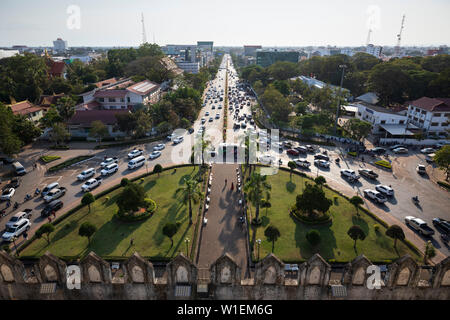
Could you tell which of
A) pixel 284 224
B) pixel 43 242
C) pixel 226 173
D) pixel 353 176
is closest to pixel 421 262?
pixel 284 224

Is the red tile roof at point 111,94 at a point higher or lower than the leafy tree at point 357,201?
higher

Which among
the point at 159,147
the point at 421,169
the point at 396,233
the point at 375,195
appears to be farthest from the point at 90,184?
the point at 421,169

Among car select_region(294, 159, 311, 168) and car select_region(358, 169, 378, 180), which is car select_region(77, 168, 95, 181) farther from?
car select_region(358, 169, 378, 180)

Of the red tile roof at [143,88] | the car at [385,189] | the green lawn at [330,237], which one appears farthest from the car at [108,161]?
the car at [385,189]

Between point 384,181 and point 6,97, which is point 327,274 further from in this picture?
point 6,97

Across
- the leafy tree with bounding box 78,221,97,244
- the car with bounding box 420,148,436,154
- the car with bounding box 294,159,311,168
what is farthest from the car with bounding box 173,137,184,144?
the car with bounding box 420,148,436,154

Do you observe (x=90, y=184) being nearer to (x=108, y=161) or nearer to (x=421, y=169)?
(x=108, y=161)

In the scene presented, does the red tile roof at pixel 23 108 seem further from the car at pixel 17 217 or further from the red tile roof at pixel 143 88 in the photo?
the car at pixel 17 217
